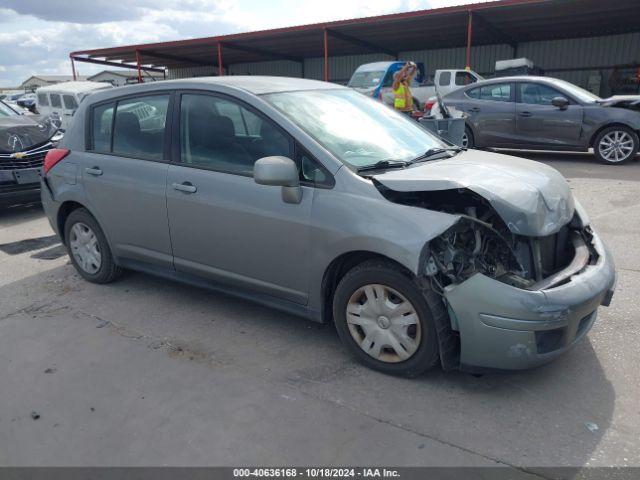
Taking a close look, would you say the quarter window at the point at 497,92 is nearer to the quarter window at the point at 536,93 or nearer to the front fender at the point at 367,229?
the quarter window at the point at 536,93

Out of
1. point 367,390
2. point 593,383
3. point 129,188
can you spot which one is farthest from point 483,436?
point 129,188

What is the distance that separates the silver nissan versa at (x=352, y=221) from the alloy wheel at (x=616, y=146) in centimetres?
678

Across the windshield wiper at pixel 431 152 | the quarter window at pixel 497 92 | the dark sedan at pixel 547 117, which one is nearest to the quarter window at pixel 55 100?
the dark sedan at pixel 547 117

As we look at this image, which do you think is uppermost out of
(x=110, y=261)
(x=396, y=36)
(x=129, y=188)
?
(x=396, y=36)

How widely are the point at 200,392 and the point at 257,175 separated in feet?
4.25

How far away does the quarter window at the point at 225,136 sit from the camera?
11.1 ft

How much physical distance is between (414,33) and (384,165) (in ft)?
61.0

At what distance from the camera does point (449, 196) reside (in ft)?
10.1

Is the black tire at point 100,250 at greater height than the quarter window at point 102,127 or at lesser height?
lesser

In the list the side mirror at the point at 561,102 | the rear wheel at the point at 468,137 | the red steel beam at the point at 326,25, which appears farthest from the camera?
the red steel beam at the point at 326,25

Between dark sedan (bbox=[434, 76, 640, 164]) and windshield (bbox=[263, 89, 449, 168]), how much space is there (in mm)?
6662

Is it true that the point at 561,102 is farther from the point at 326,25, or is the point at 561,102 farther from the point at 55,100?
the point at 55,100

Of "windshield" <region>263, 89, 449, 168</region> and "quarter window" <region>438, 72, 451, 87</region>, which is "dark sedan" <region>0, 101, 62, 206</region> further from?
"quarter window" <region>438, 72, 451, 87</region>

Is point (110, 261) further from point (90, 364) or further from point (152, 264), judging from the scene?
point (90, 364)
